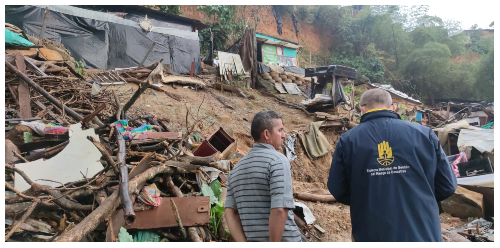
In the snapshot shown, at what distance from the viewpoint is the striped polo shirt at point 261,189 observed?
1.80m

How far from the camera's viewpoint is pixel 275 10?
31.4 meters

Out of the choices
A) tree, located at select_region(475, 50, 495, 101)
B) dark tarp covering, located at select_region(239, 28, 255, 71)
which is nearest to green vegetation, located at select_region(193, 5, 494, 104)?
tree, located at select_region(475, 50, 495, 101)

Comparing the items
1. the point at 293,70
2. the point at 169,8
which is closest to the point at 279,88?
the point at 293,70

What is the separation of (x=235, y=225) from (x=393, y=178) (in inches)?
42.0

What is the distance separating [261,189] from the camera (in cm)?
186

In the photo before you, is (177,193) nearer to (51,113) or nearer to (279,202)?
(279,202)

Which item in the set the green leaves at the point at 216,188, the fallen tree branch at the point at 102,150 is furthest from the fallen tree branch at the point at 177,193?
the fallen tree branch at the point at 102,150

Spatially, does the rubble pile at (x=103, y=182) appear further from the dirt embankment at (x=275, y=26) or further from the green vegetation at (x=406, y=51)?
the dirt embankment at (x=275, y=26)

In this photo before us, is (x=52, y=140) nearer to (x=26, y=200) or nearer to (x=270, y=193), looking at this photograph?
(x=26, y=200)

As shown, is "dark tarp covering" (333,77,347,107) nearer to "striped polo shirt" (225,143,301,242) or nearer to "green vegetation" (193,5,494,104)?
"striped polo shirt" (225,143,301,242)

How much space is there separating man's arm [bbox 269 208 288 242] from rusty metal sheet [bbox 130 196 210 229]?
149cm

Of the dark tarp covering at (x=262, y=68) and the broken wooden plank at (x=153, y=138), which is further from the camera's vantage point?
the dark tarp covering at (x=262, y=68)

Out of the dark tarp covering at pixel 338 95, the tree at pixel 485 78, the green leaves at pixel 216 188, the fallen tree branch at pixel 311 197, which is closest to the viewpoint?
the green leaves at pixel 216 188

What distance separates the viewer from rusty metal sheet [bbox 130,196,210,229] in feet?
9.56
